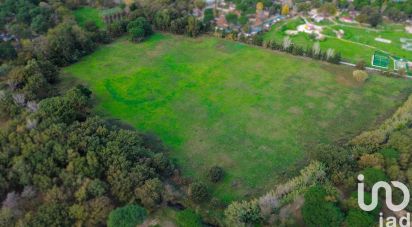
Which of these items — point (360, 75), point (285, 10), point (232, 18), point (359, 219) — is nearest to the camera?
point (359, 219)

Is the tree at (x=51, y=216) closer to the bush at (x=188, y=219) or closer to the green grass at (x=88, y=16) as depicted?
the bush at (x=188, y=219)

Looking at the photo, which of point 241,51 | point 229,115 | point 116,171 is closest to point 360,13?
point 241,51

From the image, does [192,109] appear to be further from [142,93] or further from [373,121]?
[373,121]

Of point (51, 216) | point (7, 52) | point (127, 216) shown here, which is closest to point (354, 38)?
point (127, 216)

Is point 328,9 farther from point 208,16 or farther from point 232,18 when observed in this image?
point 208,16

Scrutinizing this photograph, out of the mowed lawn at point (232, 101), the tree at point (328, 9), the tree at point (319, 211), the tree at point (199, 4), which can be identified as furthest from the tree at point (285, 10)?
the tree at point (319, 211)

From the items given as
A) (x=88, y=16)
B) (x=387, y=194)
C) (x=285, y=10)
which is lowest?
(x=387, y=194)
